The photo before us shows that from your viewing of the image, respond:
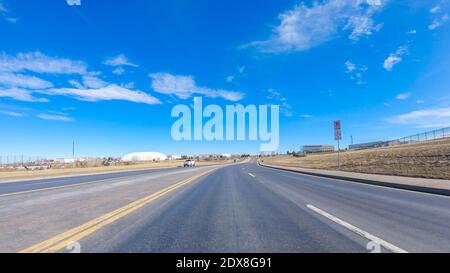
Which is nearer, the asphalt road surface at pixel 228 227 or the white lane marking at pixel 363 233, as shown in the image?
the white lane marking at pixel 363 233

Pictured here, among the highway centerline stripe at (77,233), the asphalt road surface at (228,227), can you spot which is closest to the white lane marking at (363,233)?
the asphalt road surface at (228,227)

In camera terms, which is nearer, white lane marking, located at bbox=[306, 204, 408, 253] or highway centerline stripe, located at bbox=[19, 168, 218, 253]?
white lane marking, located at bbox=[306, 204, 408, 253]

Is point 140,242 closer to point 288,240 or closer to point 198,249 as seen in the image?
point 198,249

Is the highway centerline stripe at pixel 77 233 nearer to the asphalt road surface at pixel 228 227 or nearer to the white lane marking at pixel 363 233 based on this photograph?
the asphalt road surface at pixel 228 227

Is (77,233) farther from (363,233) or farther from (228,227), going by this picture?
(363,233)

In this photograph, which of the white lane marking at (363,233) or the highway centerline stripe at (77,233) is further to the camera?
the highway centerline stripe at (77,233)

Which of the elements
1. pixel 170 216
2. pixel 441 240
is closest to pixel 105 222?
pixel 170 216

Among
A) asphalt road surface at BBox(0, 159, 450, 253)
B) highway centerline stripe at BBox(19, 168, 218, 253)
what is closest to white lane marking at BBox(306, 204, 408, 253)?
asphalt road surface at BBox(0, 159, 450, 253)

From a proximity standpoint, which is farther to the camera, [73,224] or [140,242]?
[73,224]

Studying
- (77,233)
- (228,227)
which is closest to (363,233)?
(228,227)

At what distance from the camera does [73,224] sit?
22.6ft

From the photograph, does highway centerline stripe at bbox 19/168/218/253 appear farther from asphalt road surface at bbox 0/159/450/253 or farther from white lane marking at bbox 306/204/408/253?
white lane marking at bbox 306/204/408/253
